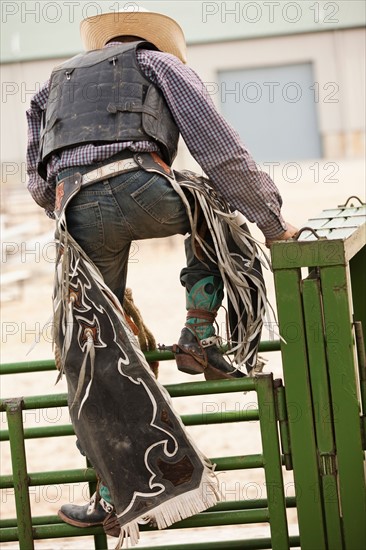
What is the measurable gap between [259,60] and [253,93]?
1.25 meters

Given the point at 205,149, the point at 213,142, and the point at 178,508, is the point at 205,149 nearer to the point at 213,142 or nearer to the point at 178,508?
the point at 213,142

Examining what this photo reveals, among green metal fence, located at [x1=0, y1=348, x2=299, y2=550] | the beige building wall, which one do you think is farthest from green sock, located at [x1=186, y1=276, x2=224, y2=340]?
the beige building wall

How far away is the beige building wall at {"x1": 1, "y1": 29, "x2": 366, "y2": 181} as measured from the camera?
2360cm

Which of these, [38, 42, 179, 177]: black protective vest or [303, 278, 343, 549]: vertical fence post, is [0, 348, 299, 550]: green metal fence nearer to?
[303, 278, 343, 549]: vertical fence post

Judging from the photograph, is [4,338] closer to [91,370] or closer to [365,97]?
[91,370]

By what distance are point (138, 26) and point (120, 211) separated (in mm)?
577

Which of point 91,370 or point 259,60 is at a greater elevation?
point 259,60

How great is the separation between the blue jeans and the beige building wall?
20.1 metres

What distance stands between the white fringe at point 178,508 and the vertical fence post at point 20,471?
328mm

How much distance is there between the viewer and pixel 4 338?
1077 cm

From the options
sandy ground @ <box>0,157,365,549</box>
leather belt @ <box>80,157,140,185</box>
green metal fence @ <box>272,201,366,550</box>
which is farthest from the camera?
sandy ground @ <box>0,157,365,549</box>

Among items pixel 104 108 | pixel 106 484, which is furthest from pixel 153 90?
pixel 106 484

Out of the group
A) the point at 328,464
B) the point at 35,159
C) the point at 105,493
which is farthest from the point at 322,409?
the point at 35,159

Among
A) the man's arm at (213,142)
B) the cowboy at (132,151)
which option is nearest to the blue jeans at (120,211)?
the cowboy at (132,151)
